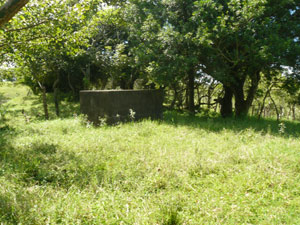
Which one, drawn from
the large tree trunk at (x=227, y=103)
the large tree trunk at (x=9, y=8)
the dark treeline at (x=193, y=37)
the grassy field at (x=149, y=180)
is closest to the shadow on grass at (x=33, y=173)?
the grassy field at (x=149, y=180)

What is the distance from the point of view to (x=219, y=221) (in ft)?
8.76

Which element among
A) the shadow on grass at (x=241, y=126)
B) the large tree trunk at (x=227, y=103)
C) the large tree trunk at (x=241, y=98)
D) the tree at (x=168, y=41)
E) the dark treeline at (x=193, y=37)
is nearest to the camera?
the dark treeline at (x=193, y=37)

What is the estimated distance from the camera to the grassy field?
108 inches

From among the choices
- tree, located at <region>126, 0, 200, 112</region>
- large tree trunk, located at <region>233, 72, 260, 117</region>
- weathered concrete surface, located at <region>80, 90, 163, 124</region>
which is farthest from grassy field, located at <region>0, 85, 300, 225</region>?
large tree trunk, located at <region>233, 72, 260, 117</region>

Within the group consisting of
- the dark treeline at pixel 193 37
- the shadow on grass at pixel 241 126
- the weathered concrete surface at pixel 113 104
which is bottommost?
the shadow on grass at pixel 241 126

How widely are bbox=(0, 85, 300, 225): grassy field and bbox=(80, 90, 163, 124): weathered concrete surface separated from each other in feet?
6.61

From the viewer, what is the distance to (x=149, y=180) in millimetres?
3641

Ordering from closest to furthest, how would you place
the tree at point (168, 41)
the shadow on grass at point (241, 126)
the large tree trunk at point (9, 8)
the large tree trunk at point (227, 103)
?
the large tree trunk at point (9, 8) → the shadow on grass at point (241, 126) → the tree at point (168, 41) → the large tree trunk at point (227, 103)

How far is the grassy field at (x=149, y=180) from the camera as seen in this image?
2.75 metres

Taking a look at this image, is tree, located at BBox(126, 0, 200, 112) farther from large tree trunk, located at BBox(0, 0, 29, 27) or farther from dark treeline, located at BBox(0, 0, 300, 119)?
large tree trunk, located at BBox(0, 0, 29, 27)

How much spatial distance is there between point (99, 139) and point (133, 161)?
1.89 m

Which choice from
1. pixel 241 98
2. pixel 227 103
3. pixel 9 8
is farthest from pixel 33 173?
pixel 227 103

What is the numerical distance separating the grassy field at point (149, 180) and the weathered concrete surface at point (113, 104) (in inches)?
79.3

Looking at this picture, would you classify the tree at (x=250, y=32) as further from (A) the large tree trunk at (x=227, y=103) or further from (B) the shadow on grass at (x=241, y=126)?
(A) the large tree trunk at (x=227, y=103)
